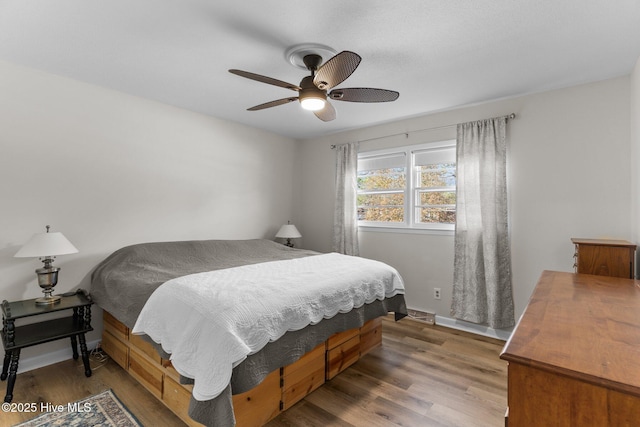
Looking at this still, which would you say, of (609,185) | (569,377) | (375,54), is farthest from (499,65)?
→ (569,377)

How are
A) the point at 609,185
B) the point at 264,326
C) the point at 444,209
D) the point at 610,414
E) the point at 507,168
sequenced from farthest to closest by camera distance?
1. the point at 444,209
2. the point at 507,168
3. the point at 609,185
4. the point at 264,326
5. the point at 610,414

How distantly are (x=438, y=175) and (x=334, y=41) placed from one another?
2.19m

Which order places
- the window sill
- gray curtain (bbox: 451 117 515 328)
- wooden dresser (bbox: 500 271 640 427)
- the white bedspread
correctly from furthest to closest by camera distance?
the window sill → gray curtain (bbox: 451 117 515 328) → the white bedspread → wooden dresser (bbox: 500 271 640 427)

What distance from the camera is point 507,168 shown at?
10.3ft

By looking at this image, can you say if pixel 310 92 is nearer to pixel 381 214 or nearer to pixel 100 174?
pixel 100 174

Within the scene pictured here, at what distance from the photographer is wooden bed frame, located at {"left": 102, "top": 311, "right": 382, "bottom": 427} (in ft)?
5.82

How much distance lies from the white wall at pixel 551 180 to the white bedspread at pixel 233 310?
4.67 feet

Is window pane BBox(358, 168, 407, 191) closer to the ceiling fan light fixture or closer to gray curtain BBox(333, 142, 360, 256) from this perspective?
gray curtain BBox(333, 142, 360, 256)

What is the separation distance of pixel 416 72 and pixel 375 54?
48 centimetres

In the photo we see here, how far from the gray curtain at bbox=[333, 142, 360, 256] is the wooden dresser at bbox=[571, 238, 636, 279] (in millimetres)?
2425

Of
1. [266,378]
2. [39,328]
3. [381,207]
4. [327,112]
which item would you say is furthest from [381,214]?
[39,328]

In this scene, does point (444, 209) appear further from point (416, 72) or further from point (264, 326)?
point (264, 326)

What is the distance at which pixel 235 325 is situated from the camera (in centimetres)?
156

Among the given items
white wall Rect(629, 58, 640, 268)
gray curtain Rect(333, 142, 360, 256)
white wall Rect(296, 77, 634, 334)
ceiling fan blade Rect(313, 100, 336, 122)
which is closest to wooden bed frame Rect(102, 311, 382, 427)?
white wall Rect(296, 77, 634, 334)
